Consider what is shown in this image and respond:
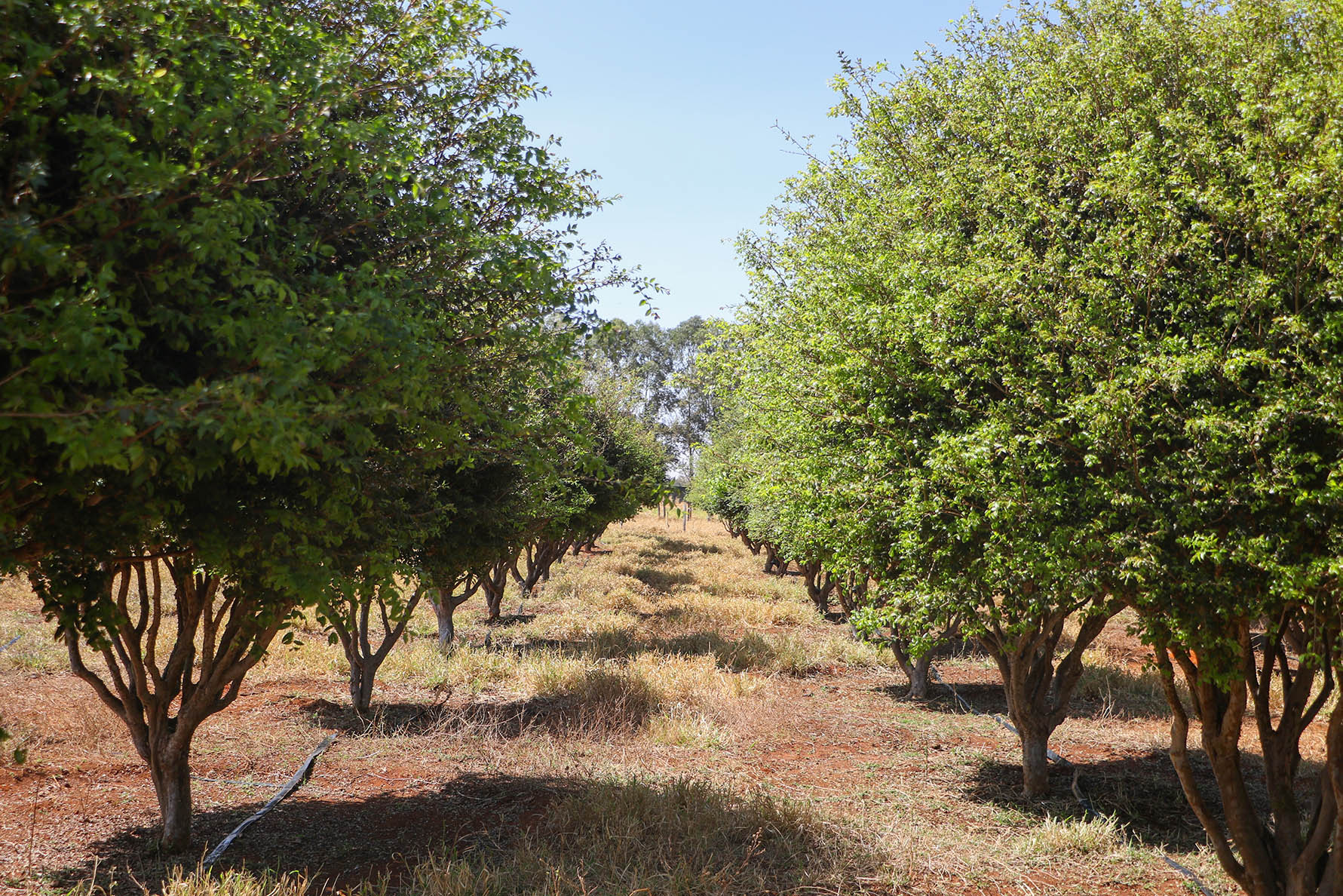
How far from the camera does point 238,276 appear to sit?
13.5ft

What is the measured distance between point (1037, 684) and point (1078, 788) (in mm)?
1102

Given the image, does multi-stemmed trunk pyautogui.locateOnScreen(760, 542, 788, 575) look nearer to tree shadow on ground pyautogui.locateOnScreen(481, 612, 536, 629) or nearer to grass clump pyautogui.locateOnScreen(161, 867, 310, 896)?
tree shadow on ground pyautogui.locateOnScreen(481, 612, 536, 629)

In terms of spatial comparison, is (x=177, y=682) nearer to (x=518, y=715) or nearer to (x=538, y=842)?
(x=538, y=842)

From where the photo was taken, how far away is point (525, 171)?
661 cm

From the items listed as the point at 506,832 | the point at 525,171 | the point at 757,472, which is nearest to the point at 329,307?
the point at 525,171

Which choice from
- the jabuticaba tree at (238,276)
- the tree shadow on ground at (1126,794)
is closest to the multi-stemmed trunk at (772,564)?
the tree shadow on ground at (1126,794)

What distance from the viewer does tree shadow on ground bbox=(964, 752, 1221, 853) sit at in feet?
27.1

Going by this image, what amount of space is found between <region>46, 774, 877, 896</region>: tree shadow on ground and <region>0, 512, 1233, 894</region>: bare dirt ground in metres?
Result: 0.03

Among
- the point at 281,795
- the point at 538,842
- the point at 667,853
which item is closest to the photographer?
the point at 667,853

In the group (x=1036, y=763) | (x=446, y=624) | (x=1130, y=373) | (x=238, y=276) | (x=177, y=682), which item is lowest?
(x=1036, y=763)

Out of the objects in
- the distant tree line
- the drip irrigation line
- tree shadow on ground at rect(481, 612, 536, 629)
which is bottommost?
the drip irrigation line

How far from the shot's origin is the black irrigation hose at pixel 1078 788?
6.90 meters

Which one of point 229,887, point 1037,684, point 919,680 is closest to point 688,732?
point 1037,684

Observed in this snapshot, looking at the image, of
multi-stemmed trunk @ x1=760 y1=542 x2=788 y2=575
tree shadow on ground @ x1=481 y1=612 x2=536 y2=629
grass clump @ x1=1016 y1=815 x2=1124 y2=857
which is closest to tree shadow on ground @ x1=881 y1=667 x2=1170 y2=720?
grass clump @ x1=1016 y1=815 x2=1124 y2=857
